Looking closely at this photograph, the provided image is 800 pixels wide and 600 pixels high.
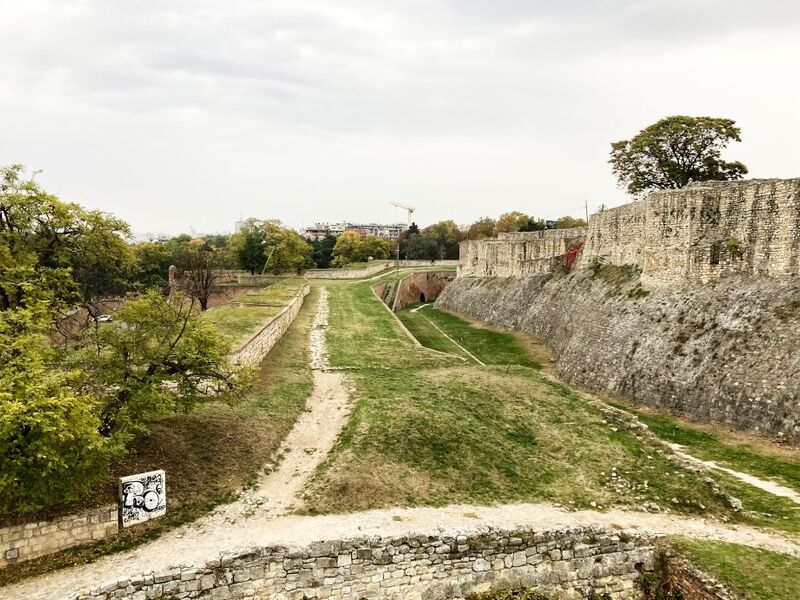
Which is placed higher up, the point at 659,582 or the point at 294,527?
the point at 294,527

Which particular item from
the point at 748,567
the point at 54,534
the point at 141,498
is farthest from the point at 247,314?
the point at 748,567

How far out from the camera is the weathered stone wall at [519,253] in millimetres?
44531

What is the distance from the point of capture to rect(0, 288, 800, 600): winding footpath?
1008cm

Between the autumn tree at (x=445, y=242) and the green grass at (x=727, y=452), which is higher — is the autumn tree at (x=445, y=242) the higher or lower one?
the higher one

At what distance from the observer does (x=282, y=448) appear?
16.0 metres

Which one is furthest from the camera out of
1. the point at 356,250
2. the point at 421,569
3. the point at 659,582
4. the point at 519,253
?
the point at 356,250

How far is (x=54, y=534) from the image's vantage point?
10.6 metres

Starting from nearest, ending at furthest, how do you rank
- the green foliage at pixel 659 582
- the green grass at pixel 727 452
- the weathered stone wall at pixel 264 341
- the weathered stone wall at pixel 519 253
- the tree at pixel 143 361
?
the green foliage at pixel 659 582 < the tree at pixel 143 361 < the green grass at pixel 727 452 < the weathered stone wall at pixel 264 341 < the weathered stone wall at pixel 519 253

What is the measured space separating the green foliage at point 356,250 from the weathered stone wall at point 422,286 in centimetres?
2506

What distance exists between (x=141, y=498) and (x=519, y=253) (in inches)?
1670

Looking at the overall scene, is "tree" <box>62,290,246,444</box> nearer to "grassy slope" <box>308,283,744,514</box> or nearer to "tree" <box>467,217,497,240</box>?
"grassy slope" <box>308,283,744,514</box>

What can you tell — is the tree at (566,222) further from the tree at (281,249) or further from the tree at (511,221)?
the tree at (281,249)

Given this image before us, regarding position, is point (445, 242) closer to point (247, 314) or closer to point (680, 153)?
point (680, 153)

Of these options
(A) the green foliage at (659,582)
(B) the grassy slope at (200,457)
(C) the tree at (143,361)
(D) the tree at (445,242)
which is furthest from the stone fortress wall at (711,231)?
(D) the tree at (445,242)
